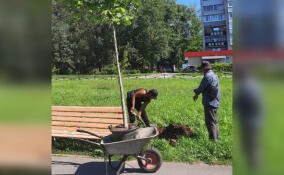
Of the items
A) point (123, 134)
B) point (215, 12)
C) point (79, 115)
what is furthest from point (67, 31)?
point (215, 12)

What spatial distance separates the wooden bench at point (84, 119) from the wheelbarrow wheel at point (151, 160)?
106 cm

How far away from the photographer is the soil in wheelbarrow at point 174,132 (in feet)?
17.0

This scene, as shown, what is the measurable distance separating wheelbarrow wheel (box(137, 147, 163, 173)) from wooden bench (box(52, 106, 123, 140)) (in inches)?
41.9

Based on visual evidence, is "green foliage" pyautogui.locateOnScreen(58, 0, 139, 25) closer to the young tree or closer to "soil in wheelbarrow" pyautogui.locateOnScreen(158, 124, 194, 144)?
the young tree

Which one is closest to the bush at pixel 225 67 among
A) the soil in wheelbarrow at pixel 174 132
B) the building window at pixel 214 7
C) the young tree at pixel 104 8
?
the building window at pixel 214 7

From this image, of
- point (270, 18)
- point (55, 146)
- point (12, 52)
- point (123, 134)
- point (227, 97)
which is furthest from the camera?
point (227, 97)

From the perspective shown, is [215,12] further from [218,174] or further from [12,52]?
[218,174]

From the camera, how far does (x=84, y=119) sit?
5164 mm

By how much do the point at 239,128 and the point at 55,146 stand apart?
4890 mm

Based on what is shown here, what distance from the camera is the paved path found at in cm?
387

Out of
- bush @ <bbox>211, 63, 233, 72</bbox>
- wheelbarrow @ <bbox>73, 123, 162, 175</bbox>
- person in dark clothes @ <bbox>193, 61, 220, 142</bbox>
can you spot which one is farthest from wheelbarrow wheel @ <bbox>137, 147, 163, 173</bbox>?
bush @ <bbox>211, 63, 233, 72</bbox>

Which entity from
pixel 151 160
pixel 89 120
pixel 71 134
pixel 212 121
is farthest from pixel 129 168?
pixel 212 121

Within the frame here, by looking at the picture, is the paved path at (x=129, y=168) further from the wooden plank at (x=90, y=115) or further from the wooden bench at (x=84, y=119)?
the wooden plank at (x=90, y=115)

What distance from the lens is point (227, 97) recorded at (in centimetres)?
924
